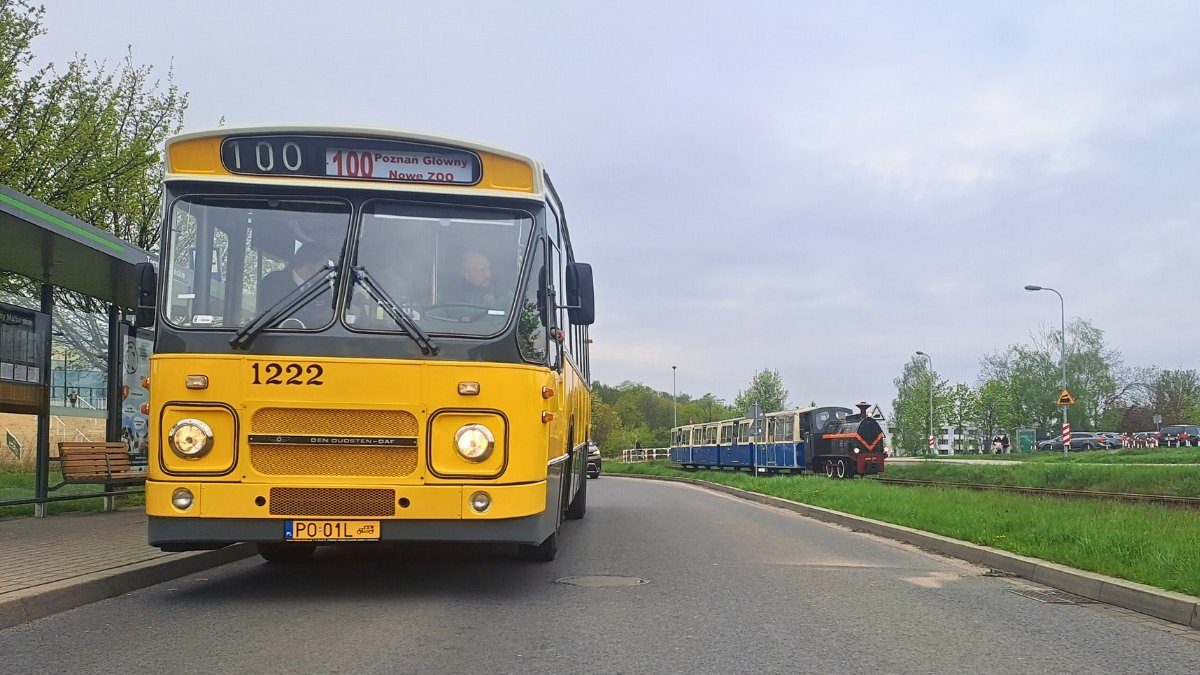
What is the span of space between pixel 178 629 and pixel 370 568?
2.94 m

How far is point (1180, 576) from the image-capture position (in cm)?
769

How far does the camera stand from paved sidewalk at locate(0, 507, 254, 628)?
658 cm

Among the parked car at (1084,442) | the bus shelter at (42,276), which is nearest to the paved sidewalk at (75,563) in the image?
the bus shelter at (42,276)

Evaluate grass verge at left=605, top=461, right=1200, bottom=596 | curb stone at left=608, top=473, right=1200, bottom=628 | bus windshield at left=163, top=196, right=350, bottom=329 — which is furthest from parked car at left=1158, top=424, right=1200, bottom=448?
bus windshield at left=163, top=196, right=350, bottom=329

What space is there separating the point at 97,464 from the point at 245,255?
778 centimetres

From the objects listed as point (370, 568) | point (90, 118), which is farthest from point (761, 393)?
point (370, 568)

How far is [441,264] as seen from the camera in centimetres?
715

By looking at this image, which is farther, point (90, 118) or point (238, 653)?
point (90, 118)

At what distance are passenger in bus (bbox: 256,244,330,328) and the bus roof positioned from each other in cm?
56

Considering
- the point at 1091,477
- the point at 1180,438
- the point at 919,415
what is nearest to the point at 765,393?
the point at 919,415

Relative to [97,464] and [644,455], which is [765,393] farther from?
[97,464]

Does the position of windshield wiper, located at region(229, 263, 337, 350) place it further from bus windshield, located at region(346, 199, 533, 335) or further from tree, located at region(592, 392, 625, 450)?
tree, located at region(592, 392, 625, 450)

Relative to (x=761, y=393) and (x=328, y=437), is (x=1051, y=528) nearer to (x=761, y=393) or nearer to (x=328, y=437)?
(x=328, y=437)

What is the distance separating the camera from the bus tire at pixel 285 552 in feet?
29.8
